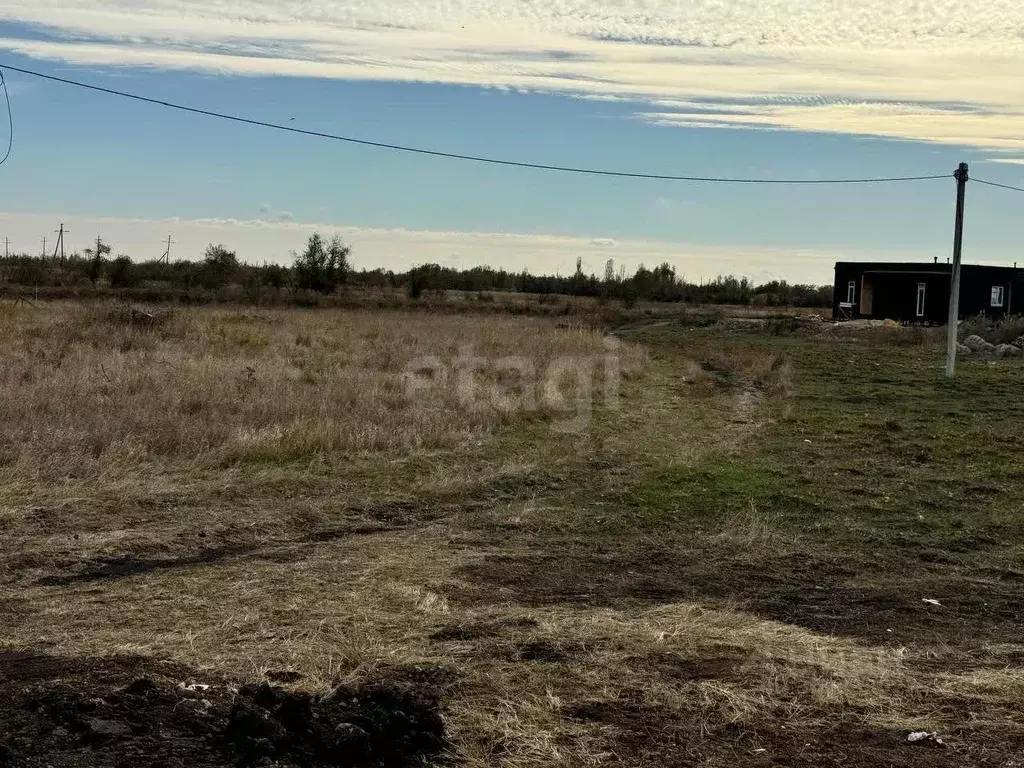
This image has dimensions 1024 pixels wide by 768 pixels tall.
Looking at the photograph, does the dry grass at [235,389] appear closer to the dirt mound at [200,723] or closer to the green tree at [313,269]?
the dirt mound at [200,723]

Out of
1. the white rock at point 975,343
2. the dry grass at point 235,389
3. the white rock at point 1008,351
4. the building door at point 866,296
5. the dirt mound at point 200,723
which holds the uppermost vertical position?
the building door at point 866,296

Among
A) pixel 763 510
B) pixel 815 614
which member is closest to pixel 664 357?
pixel 763 510

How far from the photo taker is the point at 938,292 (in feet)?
155

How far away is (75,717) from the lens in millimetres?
3701

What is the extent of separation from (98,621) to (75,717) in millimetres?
1638

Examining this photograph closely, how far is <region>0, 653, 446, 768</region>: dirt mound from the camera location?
11.4 feet

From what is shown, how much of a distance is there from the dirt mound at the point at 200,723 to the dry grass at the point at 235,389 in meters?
5.24

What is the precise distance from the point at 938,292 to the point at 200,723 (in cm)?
4857

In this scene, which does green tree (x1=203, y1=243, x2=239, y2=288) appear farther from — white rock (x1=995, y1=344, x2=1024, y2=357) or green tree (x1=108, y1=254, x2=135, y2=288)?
white rock (x1=995, y1=344, x2=1024, y2=357)

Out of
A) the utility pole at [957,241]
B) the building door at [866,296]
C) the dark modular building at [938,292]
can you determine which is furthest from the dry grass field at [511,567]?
the building door at [866,296]

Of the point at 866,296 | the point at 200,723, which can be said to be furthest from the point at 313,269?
the point at 200,723

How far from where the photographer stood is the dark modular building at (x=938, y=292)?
46.9 meters

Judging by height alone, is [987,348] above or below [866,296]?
below

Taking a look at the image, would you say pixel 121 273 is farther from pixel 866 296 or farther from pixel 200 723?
pixel 200 723
